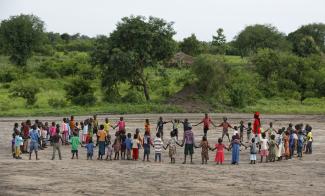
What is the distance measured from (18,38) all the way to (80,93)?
26.8m

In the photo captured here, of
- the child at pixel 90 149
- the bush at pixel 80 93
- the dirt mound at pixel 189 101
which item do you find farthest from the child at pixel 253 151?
the bush at pixel 80 93

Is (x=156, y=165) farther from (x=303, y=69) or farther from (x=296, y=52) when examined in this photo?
(x=296, y=52)

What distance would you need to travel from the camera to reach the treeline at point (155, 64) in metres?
48.2

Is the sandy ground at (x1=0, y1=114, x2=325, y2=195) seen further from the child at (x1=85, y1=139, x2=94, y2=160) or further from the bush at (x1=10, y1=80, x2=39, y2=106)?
the bush at (x1=10, y1=80, x2=39, y2=106)

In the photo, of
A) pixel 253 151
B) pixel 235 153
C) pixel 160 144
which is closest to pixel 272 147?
pixel 253 151

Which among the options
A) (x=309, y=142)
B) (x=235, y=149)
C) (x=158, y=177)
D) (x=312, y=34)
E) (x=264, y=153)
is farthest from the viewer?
(x=312, y=34)

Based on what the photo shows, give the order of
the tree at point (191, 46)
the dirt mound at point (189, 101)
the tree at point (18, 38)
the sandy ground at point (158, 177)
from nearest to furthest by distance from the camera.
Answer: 1. the sandy ground at point (158, 177)
2. the dirt mound at point (189, 101)
3. the tree at point (18, 38)
4. the tree at point (191, 46)

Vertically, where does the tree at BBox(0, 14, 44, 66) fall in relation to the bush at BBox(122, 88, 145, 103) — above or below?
above

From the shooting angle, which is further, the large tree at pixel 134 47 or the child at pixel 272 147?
A: the large tree at pixel 134 47

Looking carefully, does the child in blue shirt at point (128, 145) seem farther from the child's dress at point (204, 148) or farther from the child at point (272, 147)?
the child at point (272, 147)

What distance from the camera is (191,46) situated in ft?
259

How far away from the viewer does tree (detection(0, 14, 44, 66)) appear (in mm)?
71500

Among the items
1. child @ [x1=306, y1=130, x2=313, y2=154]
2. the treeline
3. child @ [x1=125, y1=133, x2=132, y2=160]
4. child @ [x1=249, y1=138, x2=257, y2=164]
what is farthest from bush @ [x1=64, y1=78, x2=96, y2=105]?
child @ [x1=249, y1=138, x2=257, y2=164]

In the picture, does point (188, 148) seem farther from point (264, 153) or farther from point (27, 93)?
point (27, 93)
